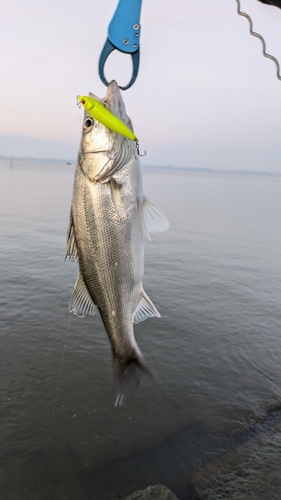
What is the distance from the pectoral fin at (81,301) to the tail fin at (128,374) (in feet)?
2.19

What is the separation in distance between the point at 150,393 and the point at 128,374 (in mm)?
5765

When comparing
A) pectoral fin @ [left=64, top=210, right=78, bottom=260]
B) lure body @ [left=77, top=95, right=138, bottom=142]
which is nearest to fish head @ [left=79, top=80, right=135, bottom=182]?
lure body @ [left=77, top=95, right=138, bottom=142]

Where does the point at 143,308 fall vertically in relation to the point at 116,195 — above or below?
below

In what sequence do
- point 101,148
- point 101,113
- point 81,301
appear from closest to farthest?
point 101,113
point 101,148
point 81,301

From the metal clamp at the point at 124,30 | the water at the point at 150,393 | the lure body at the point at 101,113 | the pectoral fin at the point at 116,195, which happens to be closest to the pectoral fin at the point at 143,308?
the pectoral fin at the point at 116,195

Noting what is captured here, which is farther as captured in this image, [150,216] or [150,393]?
[150,393]

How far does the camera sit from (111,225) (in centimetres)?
327

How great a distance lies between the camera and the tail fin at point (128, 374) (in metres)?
3.72

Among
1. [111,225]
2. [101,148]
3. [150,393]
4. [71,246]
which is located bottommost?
[150,393]

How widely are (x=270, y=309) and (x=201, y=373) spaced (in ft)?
19.1

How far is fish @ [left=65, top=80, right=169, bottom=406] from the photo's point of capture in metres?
3.17

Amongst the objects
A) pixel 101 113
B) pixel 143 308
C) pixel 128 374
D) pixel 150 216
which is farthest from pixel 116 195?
pixel 128 374

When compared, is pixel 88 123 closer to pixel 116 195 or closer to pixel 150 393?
pixel 116 195

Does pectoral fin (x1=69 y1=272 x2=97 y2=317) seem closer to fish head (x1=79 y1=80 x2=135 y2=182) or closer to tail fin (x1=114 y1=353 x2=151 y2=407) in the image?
tail fin (x1=114 y1=353 x2=151 y2=407)
